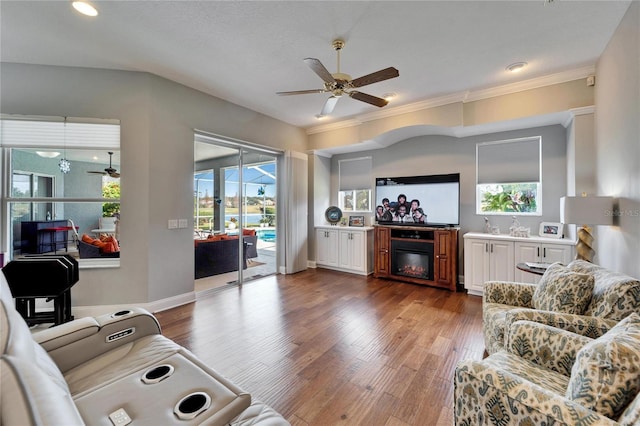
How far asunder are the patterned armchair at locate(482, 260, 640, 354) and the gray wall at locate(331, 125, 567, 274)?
1.99 m

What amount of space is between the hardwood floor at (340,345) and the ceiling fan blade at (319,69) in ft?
8.50

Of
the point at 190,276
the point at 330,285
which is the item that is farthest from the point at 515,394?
the point at 190,276

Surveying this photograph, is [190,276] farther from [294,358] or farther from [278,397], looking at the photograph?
[278,397]

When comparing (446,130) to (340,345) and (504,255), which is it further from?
(340,345)

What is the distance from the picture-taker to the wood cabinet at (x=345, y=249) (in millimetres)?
5184

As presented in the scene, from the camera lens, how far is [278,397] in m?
1.91

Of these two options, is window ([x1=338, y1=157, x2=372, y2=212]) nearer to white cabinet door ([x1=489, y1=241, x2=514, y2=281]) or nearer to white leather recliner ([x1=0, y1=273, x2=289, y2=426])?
white cabinet door ([x1=489, y1=241, x2=514, y2=281])

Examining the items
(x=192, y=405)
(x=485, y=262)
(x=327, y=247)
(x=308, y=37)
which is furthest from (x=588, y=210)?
(x=327, y=247)

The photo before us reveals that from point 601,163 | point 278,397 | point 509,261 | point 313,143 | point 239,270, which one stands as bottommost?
point 278,397

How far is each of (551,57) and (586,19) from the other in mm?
631

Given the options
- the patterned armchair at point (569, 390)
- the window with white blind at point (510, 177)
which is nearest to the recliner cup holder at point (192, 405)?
the patterned armchair at point (569, 390)

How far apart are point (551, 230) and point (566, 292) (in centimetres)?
237

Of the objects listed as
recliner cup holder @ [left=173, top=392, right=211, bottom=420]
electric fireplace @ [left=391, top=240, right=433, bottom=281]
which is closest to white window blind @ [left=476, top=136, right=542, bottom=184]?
electric fireplace @ [left=391, top=240, right=433, bottom=281]

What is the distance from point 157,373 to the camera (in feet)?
4.34
